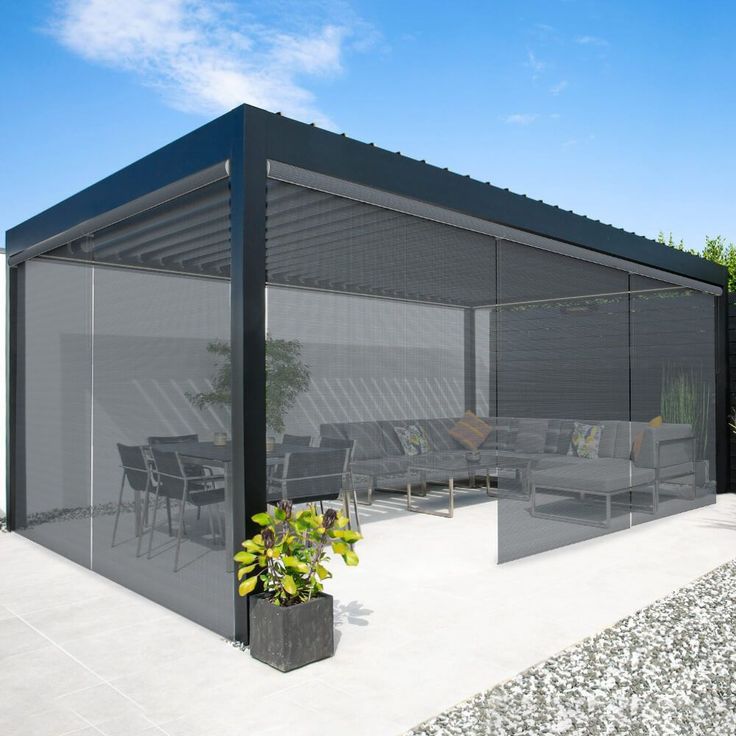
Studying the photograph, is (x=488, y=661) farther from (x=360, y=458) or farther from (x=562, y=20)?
(x=562, y=20)

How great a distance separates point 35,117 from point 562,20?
8.55 metres

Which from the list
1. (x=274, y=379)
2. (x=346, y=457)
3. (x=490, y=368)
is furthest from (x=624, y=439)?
(x=274, y=379)

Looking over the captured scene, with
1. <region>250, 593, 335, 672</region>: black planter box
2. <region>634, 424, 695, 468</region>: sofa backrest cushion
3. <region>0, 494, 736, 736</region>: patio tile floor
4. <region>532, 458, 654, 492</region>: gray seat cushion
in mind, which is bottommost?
<region>0, 494, 736, 736</region>: patio tile floor

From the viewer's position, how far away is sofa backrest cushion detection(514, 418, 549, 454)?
6.15 meters

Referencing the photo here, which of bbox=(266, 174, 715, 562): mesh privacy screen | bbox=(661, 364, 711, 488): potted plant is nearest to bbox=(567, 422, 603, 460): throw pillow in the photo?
bbox=(266, 174, 715, 562): mesh privacy screen

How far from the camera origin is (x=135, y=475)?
14.4ft

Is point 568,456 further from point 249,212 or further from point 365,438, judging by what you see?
point 249,212

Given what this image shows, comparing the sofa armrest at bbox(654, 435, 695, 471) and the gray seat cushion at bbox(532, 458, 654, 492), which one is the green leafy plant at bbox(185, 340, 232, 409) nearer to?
the gray seat cushion at bbox(532, 458, 654, 492)

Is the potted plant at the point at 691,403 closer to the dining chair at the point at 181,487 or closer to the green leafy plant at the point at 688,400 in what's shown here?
the green leafy plant at the point at 688,400

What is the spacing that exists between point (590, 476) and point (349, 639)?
3391mm

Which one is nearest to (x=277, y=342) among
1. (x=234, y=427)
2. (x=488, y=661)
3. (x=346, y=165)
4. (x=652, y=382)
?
(x=234, y=427)

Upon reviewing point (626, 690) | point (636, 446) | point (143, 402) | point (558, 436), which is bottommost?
point (626, 690)

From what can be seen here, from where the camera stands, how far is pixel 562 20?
30.6 feet

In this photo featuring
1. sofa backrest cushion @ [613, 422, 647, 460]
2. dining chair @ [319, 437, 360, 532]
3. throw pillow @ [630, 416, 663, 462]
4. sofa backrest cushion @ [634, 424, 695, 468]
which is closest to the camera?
dining chair @ [319, 437, 360, 532]
